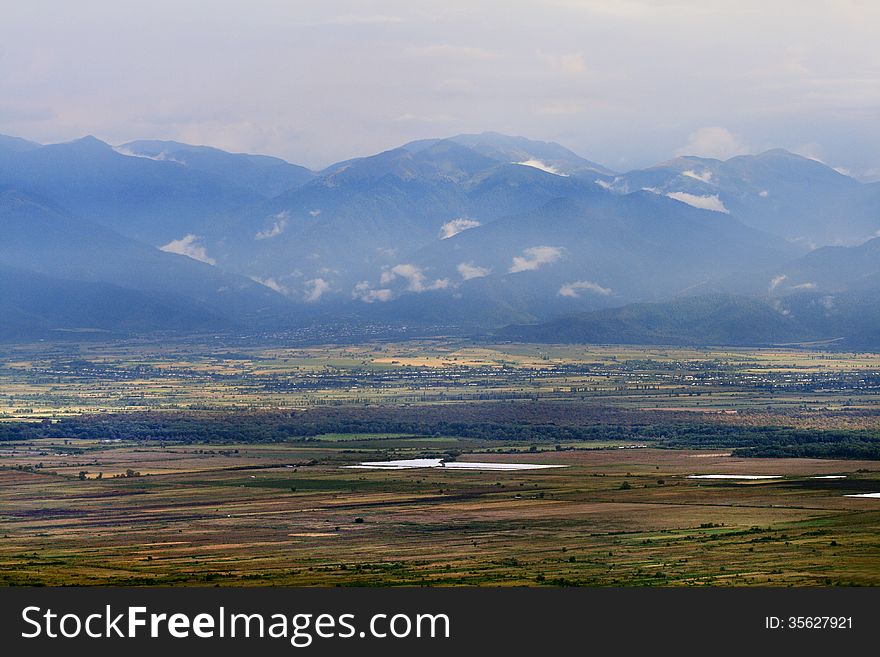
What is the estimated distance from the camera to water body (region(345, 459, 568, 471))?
144m

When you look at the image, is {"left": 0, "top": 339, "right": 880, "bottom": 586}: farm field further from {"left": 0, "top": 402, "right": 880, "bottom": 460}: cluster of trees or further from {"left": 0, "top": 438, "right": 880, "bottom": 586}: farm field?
{"left": 0, "top": 402, "right": 880, "bottom": 460}: cluster of trees

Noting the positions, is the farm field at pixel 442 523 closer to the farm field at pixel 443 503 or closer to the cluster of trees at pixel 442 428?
the farm field at pixel 443 503

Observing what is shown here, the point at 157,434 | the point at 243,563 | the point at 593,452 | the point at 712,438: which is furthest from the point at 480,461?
the point at 243,563

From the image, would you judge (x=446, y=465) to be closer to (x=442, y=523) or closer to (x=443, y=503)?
(x=443, y=503)

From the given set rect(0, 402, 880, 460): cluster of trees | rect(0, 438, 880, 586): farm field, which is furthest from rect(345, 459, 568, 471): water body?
rect(0, 402, 880, 460): cluster of trees

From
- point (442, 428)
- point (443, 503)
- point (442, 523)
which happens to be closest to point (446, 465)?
point (443, 503)

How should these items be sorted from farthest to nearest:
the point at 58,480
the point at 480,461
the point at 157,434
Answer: the point at 157,434 → the point at 480,461 → the point at 58,480

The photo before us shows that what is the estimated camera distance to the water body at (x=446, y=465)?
472ft

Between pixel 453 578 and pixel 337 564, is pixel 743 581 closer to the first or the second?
pixel 453 578

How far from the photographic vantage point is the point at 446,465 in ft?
483

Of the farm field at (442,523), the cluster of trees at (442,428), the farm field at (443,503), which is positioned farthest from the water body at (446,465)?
the cluster of trees at (442,428)

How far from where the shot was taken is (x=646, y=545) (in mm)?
93750

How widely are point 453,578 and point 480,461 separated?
6913cm

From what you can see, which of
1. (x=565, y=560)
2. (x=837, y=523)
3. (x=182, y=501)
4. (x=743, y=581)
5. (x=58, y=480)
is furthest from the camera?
(x=58, y=480)
